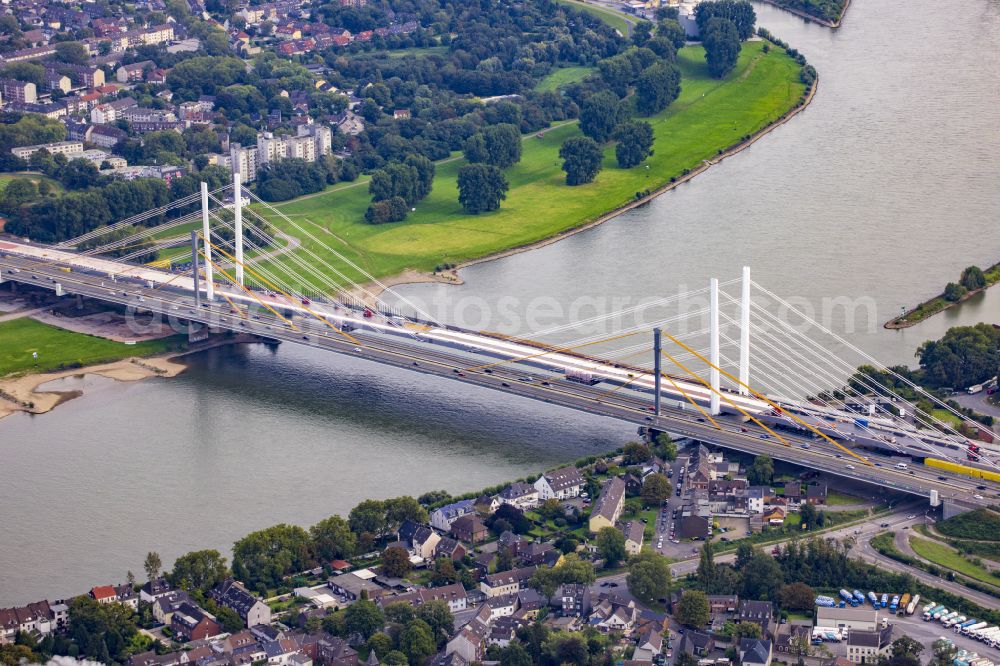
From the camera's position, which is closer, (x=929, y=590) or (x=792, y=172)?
(x=929, y=590)

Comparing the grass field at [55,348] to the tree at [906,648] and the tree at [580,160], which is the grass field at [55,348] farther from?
the tree at [906,648]

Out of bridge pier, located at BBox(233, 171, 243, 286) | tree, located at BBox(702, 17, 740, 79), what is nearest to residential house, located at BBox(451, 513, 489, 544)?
bridge pier, located at BBox(233, 171, 243, 286)

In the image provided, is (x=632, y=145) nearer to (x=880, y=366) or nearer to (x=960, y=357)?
(x=880, y=366)

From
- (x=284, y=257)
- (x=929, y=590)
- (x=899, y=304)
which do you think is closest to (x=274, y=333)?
(x=284, y=257)

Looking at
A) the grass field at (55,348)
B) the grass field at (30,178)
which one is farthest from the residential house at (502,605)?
the grass field at (30,178)

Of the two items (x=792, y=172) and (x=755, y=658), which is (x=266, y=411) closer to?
(x=755, y=658)

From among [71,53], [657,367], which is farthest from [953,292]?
[71,53]

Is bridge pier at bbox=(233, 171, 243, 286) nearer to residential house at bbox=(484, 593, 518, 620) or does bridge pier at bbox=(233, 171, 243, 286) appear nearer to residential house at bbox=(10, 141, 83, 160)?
residential house at bbox=(10, 141, 83, 160)
